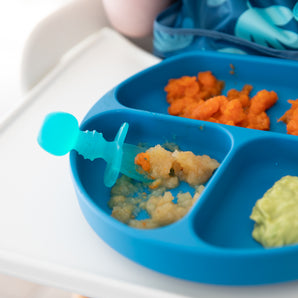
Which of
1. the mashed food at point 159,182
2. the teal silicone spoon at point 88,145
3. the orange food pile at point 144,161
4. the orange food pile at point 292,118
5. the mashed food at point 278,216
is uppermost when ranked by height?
the teal silicone spoon at point 88,145

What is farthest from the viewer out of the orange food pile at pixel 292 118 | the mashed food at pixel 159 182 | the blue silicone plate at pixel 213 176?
the orange food pile at pixel 292 118

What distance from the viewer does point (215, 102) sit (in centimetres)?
82

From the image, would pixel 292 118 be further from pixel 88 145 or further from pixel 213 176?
pixel 88 145

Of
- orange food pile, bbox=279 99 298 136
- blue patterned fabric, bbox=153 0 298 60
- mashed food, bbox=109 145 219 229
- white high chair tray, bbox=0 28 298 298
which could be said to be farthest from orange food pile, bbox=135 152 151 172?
blue patterned fabric, bbox=153 0 298 60

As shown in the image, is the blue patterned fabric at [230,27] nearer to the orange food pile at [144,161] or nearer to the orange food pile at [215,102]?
the orange food pile at [215,102]

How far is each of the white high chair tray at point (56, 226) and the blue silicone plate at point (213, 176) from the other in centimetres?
2

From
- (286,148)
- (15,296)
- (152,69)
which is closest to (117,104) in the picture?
(152,69)

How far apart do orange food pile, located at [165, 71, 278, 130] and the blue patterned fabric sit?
107 millimetres

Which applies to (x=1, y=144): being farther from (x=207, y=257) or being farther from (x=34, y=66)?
(x=207, y=257)

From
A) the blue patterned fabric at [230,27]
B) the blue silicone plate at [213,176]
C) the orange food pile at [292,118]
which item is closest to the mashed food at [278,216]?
the blue silicone plate at [213,176]

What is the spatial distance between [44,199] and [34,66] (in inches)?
15.8

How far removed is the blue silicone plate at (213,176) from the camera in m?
0.54

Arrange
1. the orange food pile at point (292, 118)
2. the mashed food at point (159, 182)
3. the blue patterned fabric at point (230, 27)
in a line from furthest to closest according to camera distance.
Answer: the blue patterned fabric at point (230, 27) < the orange food pile at point (292, 118) < the mashed food at point (159, 182)

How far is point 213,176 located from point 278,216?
107mm
